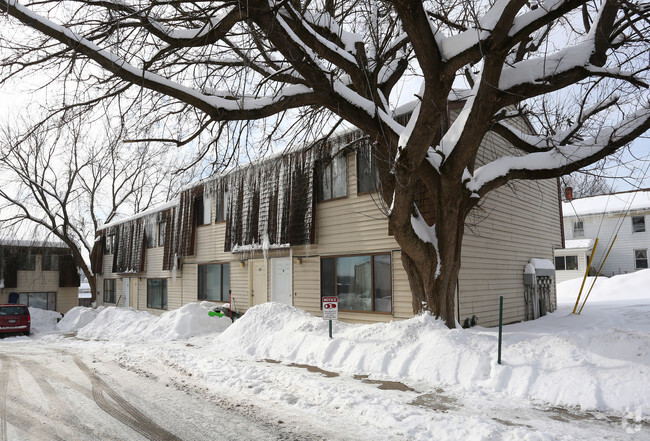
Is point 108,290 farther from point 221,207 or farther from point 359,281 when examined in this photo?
point 359,281

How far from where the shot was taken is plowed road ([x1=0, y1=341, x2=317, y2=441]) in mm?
5266

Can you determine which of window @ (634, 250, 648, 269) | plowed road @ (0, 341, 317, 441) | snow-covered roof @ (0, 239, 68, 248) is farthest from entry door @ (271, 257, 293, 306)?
window @ (634, 250, 648, 269)

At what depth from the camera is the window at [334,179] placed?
1324 centimetres

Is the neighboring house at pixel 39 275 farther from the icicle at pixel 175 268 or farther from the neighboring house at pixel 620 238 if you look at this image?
the neighboring house at pixel 620 238

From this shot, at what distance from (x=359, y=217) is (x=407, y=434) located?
26.3 feet

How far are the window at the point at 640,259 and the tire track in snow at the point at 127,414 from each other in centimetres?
3503

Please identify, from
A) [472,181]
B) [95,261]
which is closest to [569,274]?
[472,181]

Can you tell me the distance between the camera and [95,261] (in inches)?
1303

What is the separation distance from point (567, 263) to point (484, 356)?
28.9m

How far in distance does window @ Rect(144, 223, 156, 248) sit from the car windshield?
6790 mm

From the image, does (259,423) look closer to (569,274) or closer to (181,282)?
(181,282)

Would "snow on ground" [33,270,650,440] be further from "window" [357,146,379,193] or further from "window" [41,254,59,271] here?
"window" [41,254,59,271]

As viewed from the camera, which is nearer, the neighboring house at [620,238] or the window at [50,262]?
the neighboring house at [620,238]

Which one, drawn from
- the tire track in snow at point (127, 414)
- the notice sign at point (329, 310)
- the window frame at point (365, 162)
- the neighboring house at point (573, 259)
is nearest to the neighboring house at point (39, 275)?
the window frame at point (365, 162)
